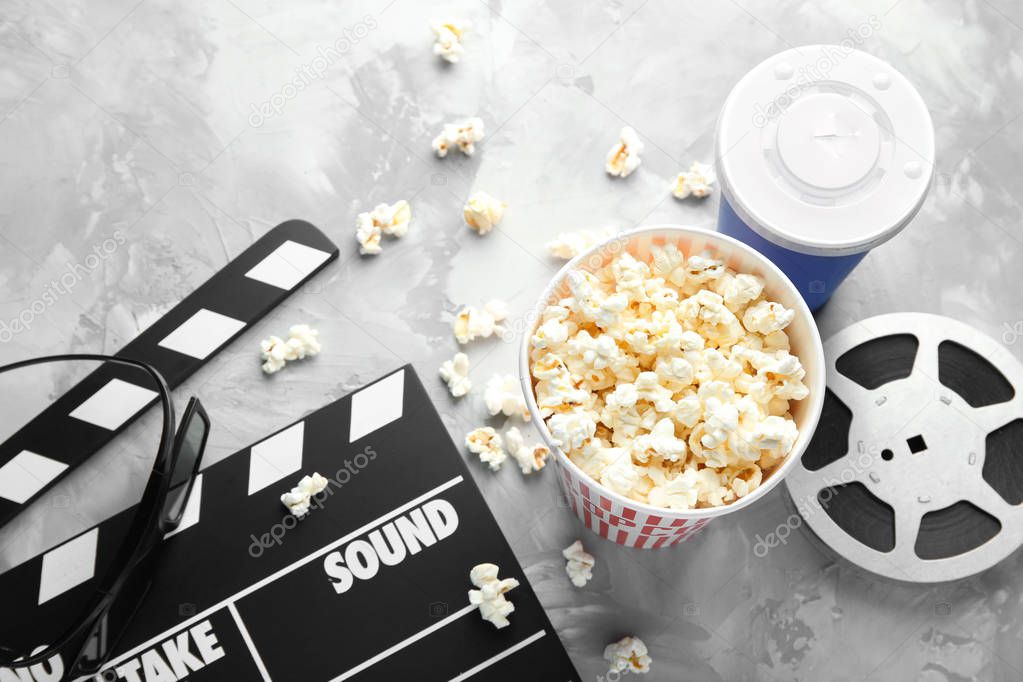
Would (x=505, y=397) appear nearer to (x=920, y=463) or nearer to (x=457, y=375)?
(x=457, y=375)

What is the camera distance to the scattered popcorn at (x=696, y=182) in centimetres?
131

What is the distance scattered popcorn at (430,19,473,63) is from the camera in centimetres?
135

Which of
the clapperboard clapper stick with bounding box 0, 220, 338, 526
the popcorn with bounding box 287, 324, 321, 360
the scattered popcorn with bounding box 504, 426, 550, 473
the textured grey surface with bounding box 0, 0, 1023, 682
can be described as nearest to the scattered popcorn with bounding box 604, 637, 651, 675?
the textured grey surface with bounding box 0, 0, 1023, 682

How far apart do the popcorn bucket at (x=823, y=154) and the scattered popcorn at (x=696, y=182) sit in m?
0.25

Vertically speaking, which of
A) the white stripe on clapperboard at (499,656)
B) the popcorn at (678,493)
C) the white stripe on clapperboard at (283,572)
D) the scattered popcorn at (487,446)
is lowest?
the white stripe on clapperboard at (499,656)

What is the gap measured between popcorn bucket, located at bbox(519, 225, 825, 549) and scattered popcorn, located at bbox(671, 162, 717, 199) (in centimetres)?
36

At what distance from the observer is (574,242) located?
1281 millimetres

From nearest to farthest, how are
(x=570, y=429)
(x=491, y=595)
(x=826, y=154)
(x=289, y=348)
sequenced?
(x=570, y=429), (x=826, y=154), (x=491, y=595), (x=289, y=348)

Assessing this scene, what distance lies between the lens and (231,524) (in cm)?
124

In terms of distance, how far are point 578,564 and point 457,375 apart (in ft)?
1.08

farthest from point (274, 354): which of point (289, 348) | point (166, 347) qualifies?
point (166, 347)

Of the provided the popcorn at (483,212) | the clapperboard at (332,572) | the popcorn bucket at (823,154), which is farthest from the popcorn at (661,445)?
the popcorn at (483,212)

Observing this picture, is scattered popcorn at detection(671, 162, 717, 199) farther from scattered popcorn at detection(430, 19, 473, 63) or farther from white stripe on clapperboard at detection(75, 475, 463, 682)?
white stripe on clapperboard at detection(75, 475, 463, 682)

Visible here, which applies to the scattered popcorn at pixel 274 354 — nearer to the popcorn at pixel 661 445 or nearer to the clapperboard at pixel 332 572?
the clapperboard at pixel 332 572
